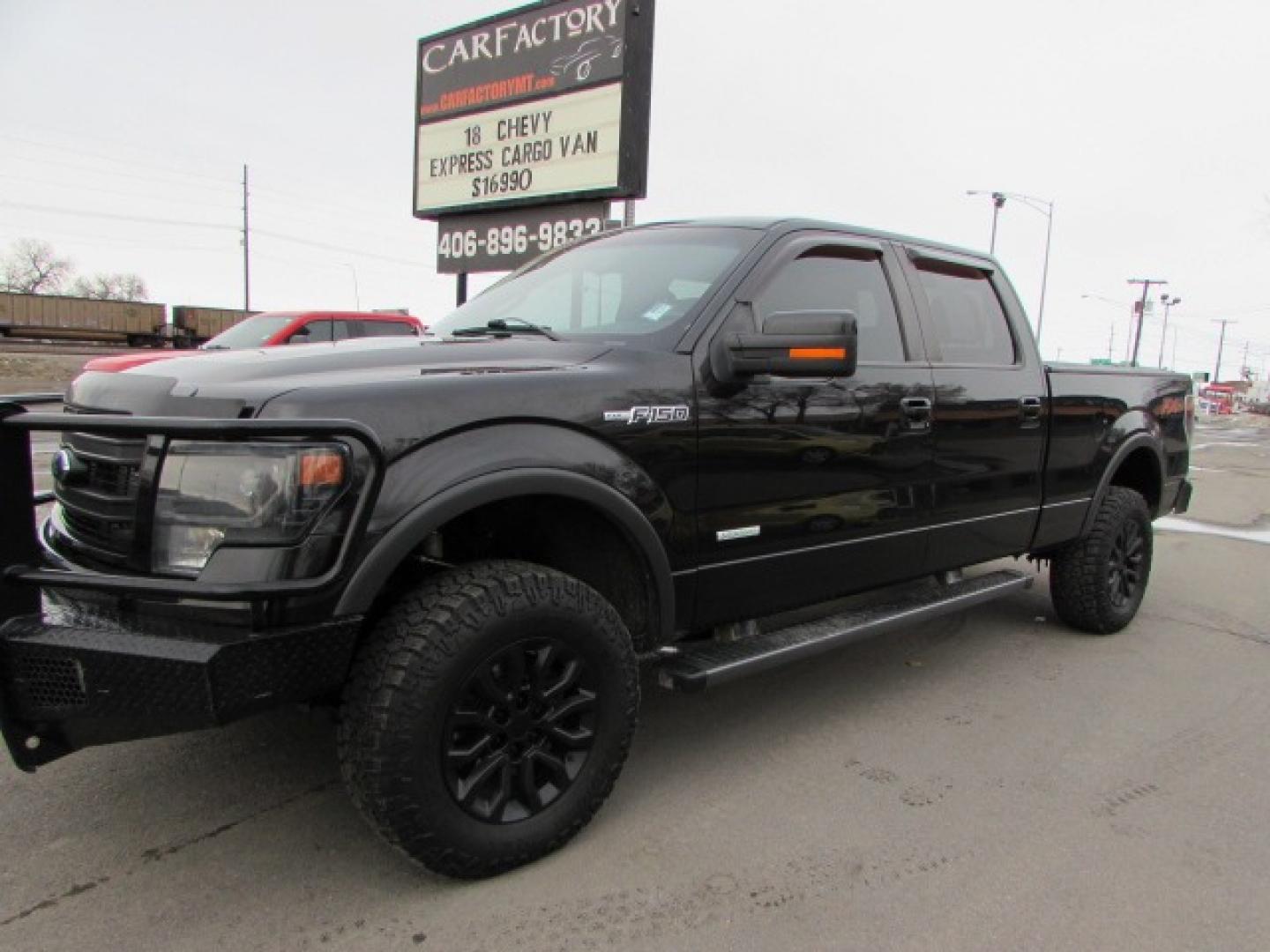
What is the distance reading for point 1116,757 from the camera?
11.2 feet

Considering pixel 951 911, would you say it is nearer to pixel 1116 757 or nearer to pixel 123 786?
pixel 1116 757

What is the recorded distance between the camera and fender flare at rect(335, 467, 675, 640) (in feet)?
7.14

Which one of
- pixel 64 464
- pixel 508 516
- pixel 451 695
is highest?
pixel 64 464

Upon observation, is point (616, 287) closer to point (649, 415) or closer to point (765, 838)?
point (649, 415)

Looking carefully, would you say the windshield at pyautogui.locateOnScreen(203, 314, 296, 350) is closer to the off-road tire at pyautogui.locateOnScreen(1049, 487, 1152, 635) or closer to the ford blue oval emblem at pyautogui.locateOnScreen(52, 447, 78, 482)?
the ford blue oval emblem at pyautogui.locateOnScreen(52, 447, 78, 482)

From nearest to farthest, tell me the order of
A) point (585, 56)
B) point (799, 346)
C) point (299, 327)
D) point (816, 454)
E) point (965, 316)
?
point (799, 346) < point (816, 454) < point (965, 316) < point (585, 56) < point (299, 327)

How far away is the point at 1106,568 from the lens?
4.88 metres

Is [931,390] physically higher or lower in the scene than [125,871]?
higher

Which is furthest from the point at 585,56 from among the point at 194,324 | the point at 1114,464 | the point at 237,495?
the point at 194,324

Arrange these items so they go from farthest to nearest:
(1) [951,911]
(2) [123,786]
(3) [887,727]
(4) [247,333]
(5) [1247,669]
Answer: (4) [247,333] → (5) [1247,669] → (3) [887,727] → (2) [123,786] → (1) [951,911]

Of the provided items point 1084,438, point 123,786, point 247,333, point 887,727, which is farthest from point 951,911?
point 247,333

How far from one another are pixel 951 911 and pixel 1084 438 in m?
3.00

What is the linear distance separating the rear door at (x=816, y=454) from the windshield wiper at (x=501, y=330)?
602 mm

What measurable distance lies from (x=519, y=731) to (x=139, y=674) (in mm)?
933
